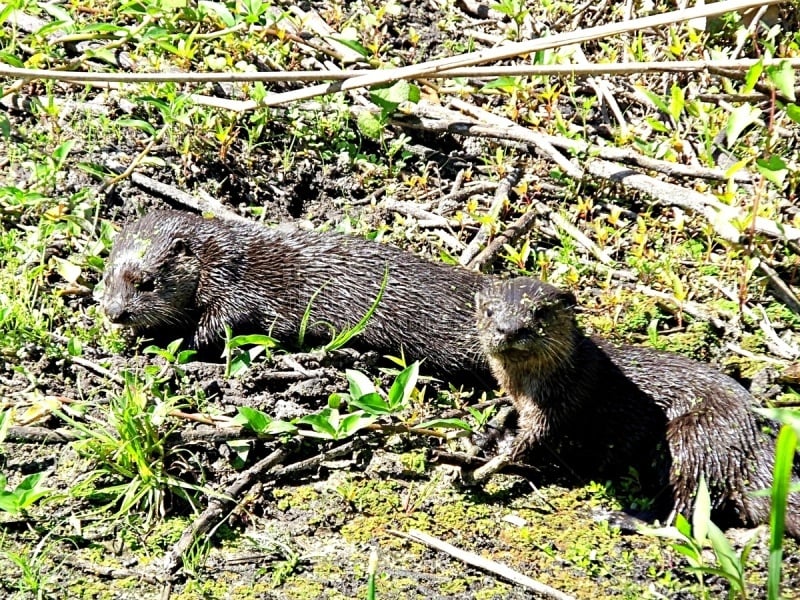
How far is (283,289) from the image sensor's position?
5738 mm

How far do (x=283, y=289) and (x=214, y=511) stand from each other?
1.68 metres

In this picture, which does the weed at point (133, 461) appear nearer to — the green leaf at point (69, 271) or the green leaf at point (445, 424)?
the green leaf at point (445, 424)

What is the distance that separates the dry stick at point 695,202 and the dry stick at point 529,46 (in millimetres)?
1046

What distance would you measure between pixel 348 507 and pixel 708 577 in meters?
1.49

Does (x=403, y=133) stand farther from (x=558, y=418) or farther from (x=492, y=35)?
(x=558, y=418)

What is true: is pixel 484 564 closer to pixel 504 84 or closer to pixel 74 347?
pixel 74 347

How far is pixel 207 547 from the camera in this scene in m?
4.21

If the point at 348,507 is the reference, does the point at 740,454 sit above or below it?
above

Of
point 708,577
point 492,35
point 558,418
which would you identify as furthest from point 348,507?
point 492,35

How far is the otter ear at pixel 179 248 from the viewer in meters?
5.64

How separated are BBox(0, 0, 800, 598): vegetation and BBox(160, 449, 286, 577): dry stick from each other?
0.04 feet

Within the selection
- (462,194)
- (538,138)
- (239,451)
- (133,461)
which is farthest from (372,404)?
(538,138)

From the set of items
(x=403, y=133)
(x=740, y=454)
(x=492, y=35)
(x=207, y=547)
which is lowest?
(x=207, y=547)

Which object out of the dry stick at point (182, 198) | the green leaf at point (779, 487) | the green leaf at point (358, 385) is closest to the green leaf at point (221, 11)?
the dry stick at point (182, 198)
